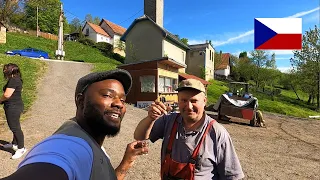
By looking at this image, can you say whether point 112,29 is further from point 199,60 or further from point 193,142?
point 193,142

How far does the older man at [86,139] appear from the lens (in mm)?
933

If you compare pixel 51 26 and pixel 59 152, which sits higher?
pixel 51 26

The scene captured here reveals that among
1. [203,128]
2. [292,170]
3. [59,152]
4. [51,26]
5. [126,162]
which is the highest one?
[51,26]

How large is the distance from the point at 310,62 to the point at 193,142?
37.8 m

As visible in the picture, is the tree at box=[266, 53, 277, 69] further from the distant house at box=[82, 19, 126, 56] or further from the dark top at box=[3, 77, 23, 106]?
the dark top at box=[3, 77, 23, 106]

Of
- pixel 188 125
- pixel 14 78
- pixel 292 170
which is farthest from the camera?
pixel 292 170

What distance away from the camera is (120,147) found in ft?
24.1

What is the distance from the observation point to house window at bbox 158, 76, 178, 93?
1625cm

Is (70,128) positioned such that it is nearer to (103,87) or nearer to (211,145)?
(103,87)

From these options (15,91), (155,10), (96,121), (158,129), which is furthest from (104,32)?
(96,121)

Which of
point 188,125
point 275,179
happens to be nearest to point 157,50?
point 275,179

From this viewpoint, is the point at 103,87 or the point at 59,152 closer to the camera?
the point at 59,152

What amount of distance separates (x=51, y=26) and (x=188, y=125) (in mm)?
60041

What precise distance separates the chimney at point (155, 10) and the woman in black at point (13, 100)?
86.2ft
